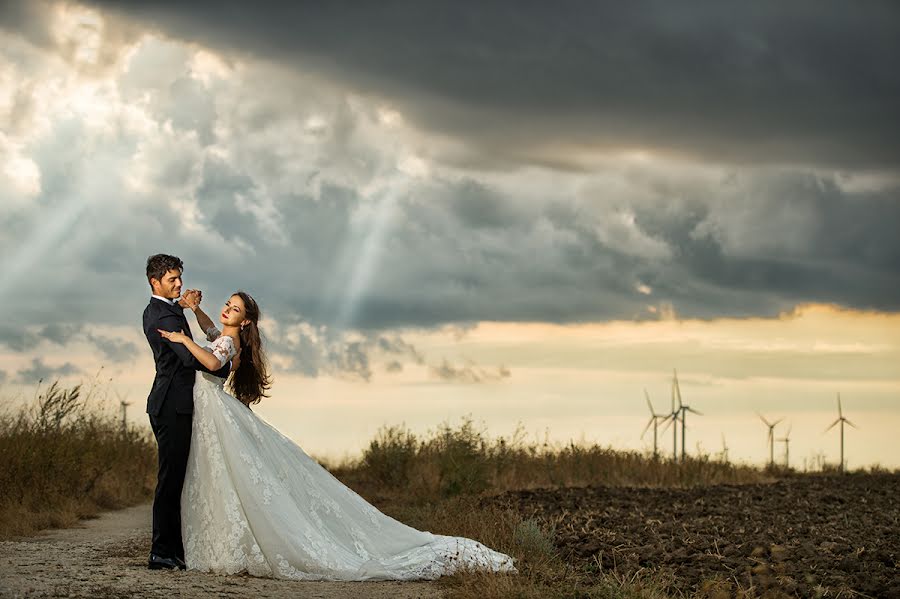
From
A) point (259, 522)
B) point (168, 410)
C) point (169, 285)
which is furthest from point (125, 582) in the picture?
point (169, 285)

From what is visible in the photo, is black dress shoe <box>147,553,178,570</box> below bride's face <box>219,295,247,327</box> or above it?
below

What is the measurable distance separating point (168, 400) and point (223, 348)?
617 millimetres

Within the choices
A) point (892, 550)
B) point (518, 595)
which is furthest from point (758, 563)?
point (518, 595)

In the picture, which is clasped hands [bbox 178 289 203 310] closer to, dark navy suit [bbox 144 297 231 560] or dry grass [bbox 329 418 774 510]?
dark navy suit [bbox 144 297 231 560]

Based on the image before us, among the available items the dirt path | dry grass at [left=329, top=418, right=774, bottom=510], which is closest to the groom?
the dirt path

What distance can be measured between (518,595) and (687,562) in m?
3.13

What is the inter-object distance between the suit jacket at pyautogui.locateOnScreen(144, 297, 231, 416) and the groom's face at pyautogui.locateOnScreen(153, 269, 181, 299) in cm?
8

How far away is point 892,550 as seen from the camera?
11672 mm

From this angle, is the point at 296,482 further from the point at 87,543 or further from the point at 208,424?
the point at 87,543

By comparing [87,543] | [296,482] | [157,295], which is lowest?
[87,543]

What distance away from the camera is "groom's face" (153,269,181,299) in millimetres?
8867

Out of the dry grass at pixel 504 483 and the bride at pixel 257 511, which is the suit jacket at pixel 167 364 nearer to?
the bride at pixel 257 511

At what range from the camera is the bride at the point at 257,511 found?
8.84 meters

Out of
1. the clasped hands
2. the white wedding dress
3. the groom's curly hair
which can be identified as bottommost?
the white wedding dress
